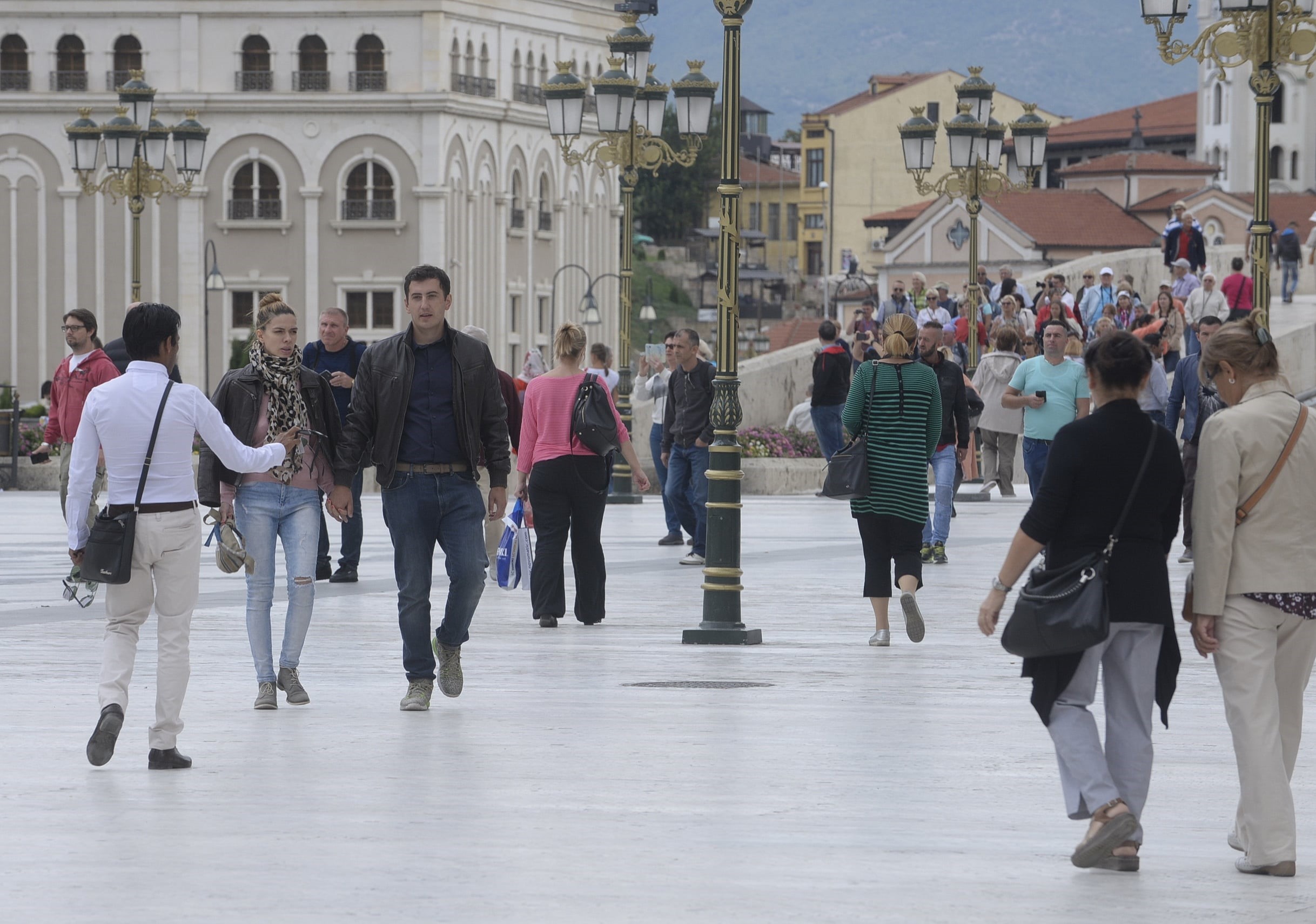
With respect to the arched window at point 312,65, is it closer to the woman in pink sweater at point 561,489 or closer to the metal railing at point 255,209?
the metal railing at point 255,209

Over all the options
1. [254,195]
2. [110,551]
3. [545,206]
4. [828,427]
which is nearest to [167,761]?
[110,551]

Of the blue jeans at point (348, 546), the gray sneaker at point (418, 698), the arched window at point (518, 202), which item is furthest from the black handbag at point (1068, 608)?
the arched window at point (518, 202)

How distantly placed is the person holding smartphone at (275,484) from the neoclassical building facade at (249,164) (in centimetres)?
6864

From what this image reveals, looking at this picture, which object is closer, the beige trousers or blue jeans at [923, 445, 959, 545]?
the beige trousers

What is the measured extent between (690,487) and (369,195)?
6247 cm

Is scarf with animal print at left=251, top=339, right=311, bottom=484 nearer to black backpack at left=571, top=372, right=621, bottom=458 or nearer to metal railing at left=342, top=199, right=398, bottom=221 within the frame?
black backpack at left=571, top=372, right=621, bottom=458

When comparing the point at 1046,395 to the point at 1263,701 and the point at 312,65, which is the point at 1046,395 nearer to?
the point at 1263,701

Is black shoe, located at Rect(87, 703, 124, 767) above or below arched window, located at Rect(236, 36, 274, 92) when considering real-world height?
below

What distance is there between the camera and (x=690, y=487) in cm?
1847

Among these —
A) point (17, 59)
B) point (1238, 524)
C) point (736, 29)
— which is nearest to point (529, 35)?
point (17, 59)

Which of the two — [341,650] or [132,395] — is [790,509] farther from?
[132,395]

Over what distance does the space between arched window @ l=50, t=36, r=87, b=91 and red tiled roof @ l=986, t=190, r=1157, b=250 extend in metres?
35.8

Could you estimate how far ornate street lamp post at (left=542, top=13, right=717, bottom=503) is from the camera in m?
25.7

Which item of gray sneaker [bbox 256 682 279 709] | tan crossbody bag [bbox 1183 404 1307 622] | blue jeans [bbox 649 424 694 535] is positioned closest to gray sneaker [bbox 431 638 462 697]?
gray sneaker [bbox 256 682 279 709]
